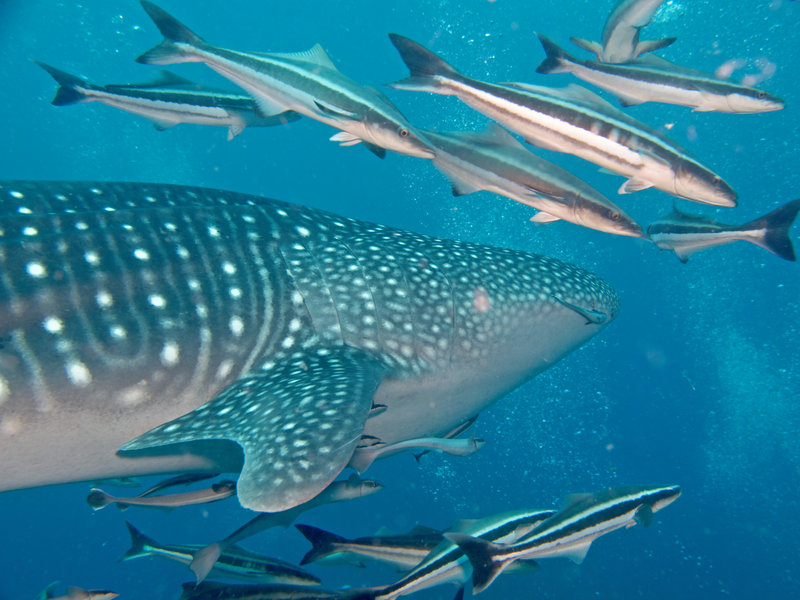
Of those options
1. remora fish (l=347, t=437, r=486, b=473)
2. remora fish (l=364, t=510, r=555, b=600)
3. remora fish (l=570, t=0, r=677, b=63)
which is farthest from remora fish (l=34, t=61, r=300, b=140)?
remora fish (l=364, t=510, r=555, b=600)

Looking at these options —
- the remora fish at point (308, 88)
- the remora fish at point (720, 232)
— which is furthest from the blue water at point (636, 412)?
the remora fish at point (308, 88)

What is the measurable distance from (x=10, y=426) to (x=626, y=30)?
5117mm

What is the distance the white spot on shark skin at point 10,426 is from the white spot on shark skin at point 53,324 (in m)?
0.50

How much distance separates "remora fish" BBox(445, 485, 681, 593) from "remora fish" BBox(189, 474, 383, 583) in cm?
100

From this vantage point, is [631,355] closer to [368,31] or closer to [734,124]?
[734,124]

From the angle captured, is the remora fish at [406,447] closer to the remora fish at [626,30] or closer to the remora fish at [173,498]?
the remora fish at [173,498]

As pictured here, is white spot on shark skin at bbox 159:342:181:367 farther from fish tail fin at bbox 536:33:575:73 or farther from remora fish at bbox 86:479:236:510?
fish tail fin at bbox 536:33:575:73

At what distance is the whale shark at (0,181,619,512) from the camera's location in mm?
2418

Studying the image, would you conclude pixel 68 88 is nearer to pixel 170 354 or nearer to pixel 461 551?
pixel 170 354

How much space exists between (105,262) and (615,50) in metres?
4.27

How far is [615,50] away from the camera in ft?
12.3

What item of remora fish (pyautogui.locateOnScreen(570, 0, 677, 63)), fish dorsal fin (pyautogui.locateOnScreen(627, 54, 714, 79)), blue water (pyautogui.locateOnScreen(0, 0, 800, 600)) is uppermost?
remora fish (pyautogui.locateOnScreen(570, 0, 677, 63))

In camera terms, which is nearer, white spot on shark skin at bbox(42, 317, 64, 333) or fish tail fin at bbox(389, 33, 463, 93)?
white spot on shark skin at bbox(42, 317, 64, 333)

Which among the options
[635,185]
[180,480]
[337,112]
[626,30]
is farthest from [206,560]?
[626,30]
